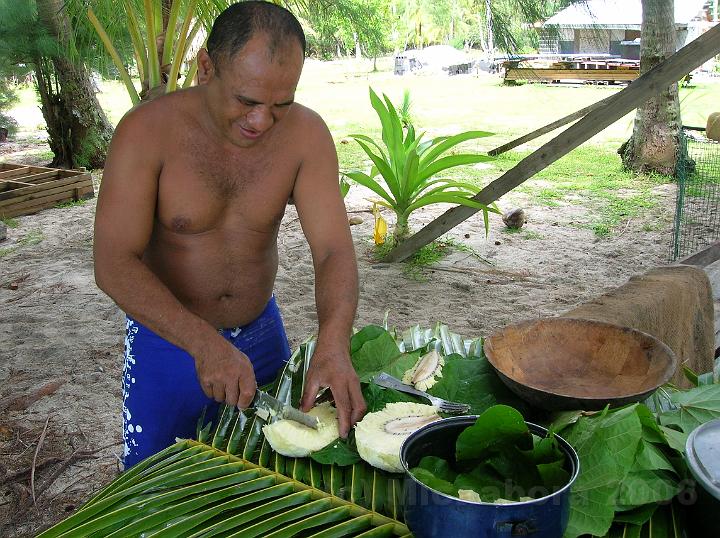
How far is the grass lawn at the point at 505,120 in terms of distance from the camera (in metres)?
7.38

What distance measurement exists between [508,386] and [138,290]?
3.01ft

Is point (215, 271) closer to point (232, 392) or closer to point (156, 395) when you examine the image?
point (156, 395)

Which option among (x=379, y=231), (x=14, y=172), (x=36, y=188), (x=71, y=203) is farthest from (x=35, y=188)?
(x=379, y=231)

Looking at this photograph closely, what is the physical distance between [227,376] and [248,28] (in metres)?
0.79

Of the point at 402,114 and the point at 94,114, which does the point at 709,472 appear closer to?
the point at 94,114

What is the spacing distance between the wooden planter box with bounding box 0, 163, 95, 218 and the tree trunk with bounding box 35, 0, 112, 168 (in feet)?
2.65

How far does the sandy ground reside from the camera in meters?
2.84

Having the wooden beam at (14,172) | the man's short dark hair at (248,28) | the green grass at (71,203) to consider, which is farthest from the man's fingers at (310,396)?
the wooden beam at (14,172)

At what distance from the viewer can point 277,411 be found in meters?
1.43

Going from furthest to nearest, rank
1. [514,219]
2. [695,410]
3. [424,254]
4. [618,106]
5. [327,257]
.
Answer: [514,219]
[424,254]
[618,106]
[327,257]
[695,410]

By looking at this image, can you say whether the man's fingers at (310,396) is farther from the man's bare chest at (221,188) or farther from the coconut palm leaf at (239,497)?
the man's bare chest at (221,188)

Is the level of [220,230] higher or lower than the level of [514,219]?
higher

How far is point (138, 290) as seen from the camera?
5.64 feet

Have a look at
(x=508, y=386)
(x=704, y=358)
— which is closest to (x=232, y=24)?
(x=508, y=386)
